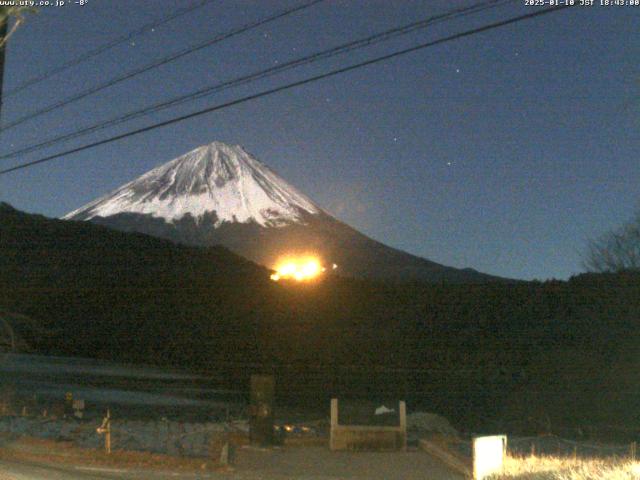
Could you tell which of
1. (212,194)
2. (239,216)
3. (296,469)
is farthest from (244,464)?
(212,194)

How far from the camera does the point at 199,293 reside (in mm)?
64562

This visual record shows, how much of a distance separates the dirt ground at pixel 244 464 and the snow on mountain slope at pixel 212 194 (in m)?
92.3

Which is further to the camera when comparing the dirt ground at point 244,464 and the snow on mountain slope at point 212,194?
the snow on mountain slope at point 212,194

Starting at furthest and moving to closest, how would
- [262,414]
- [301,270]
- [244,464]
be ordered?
[301,270] < [262,414] < [244,464]

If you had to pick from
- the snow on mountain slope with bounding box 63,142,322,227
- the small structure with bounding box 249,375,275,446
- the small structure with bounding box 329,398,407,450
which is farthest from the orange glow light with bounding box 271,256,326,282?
the snow on mountain slope with bounding box 63,142,322,227

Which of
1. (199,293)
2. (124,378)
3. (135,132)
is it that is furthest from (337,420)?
(199,293)

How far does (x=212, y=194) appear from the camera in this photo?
127312 millimetres

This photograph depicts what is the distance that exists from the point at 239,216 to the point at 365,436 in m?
107

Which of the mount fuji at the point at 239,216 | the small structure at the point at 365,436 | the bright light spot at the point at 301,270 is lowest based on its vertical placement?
the small structure at the point at 365,436

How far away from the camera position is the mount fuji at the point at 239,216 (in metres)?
107

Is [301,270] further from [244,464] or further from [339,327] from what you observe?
[244,464]

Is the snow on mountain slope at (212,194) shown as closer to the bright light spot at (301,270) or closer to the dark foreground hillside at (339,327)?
the dark foreground hillside at (339,327)

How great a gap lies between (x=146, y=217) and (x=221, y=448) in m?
104

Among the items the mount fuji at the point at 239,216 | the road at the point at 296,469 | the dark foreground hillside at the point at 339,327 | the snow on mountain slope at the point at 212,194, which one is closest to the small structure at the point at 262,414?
the road at the point at 296,469
